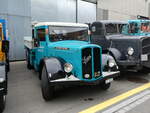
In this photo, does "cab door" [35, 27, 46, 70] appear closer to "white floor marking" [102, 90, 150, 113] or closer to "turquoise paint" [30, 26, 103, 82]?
"turquoise paint" [30, 26, 103, 82]

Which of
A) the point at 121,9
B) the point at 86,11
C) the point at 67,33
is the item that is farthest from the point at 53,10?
the point at 121,9

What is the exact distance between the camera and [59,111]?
3.47 m

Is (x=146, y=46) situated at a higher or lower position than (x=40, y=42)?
lower

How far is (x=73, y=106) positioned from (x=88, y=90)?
1.16m

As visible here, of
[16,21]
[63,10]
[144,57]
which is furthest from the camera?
[63,10]

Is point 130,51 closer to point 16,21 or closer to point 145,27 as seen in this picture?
point 145,27

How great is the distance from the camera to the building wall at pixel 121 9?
16205 mm

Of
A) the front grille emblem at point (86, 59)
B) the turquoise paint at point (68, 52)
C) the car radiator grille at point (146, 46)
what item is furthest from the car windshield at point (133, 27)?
the front grille emblem at point (86, 59)

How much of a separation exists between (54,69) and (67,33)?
152cm

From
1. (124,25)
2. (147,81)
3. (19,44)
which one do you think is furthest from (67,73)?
(19,44)

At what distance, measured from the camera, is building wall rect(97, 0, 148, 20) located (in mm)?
16205

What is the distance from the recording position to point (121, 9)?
1909cm

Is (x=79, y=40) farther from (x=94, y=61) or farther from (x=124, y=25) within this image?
(x=124, y=25)

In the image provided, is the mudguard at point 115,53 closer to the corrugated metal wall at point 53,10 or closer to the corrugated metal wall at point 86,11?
the corrugated metal wall at point 53,10
